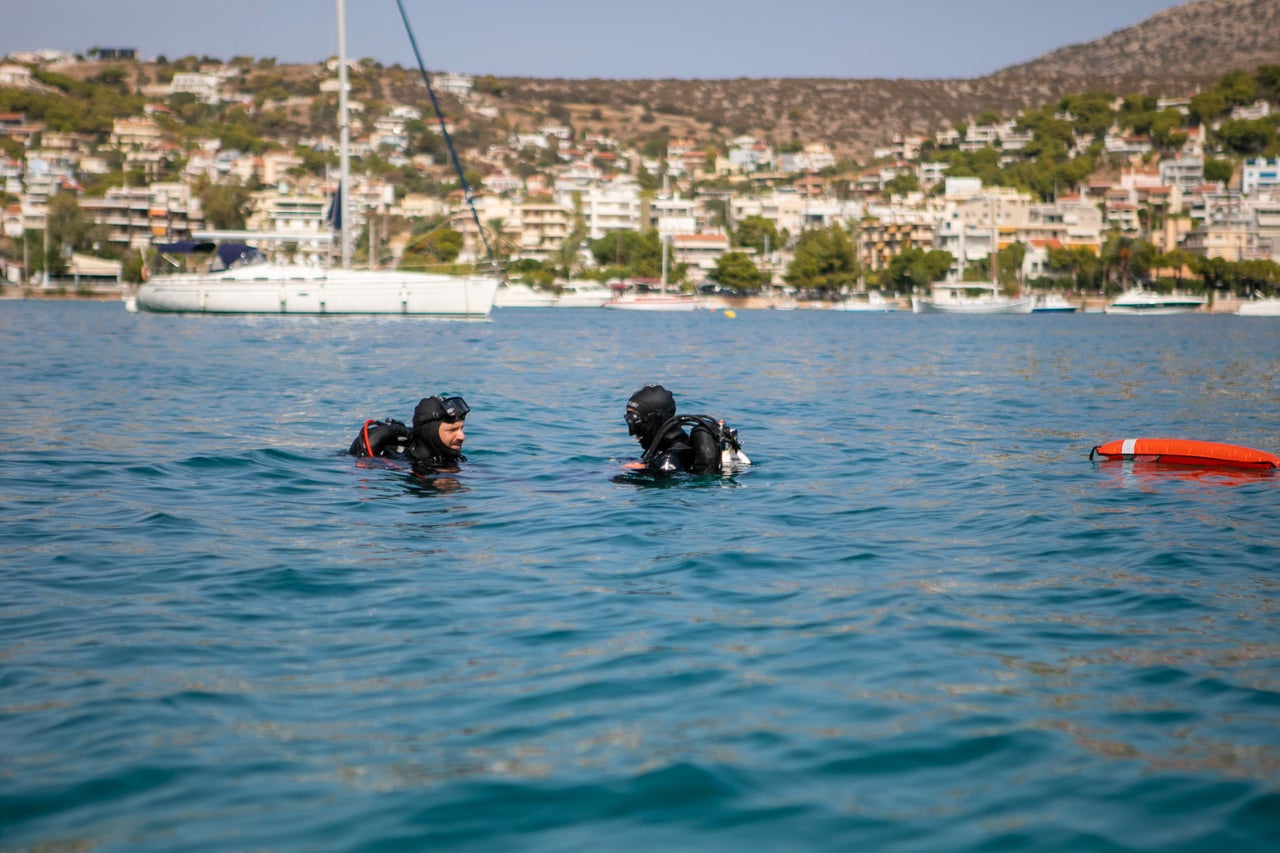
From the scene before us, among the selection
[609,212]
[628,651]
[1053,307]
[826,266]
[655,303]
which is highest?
[609,212]

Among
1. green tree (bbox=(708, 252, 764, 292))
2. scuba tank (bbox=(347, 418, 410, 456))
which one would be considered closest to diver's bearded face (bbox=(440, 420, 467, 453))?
scuba tank (bbox=(347, 418, 410, 456))

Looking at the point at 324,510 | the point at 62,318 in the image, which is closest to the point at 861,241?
the point at 62,318

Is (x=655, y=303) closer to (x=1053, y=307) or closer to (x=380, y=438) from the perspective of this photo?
(x=1053, y=307)

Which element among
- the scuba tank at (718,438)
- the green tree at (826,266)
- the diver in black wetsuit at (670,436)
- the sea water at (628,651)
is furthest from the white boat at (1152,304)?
the diver in black wetsuit at (670,436)

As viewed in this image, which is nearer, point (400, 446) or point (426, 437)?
point (426, 437)

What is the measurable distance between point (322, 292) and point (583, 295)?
261ft

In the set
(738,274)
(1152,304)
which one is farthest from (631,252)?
(1152,304)

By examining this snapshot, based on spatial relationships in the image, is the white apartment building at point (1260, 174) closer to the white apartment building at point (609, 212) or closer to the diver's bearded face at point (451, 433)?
the white apartment building at point (609, 212)

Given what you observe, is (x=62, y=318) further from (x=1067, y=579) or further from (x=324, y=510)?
(x=1067, y=579)

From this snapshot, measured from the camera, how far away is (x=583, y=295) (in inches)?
5005

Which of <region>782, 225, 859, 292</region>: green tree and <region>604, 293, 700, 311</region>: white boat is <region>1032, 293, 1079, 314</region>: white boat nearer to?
<region>782, 225, 859, 292</region>: green tree

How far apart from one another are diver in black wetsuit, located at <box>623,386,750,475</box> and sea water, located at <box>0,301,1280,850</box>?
23 centimetres

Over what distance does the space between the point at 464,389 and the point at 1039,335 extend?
39.5 metres

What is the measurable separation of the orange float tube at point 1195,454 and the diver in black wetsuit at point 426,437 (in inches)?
249
